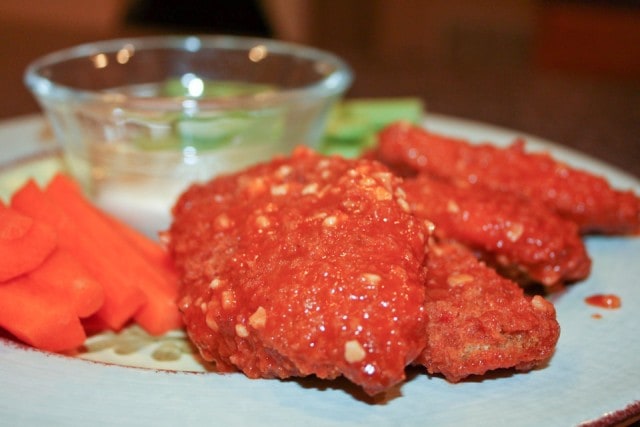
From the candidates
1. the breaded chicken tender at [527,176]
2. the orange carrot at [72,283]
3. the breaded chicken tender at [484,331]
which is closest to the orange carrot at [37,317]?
the orange carrot at [72,283]

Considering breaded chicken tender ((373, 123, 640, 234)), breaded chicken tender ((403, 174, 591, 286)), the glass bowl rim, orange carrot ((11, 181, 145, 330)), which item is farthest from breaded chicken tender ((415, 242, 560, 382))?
the glass bowl rim

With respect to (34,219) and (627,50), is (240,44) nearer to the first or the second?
(34,219)

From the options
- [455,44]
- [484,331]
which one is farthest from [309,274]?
[455,44]

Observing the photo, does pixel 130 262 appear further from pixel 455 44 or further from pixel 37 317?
pixel 455 44

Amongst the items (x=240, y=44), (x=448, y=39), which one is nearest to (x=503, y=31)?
(x=448, y=39)

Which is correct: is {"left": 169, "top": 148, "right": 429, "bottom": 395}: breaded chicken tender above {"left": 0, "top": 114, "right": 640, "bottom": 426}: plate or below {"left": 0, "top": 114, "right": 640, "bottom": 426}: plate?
above

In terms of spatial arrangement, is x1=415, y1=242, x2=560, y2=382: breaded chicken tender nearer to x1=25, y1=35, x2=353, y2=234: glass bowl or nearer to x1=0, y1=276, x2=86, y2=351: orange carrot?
x1=0, y1=276, x2=86, y2=351: orange carrot

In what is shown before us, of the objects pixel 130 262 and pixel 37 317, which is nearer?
pixel 37 317
